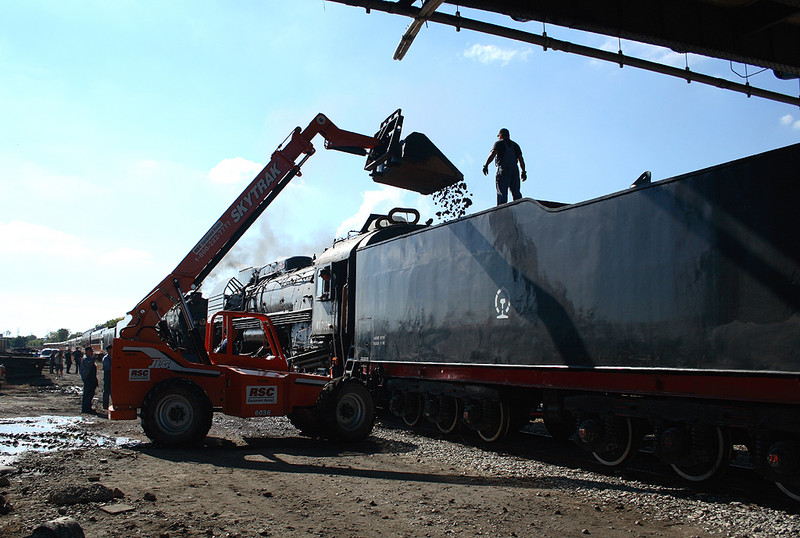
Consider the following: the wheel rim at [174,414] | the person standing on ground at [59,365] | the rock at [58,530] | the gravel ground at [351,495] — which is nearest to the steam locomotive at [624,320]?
the gravel ground at [351,495]

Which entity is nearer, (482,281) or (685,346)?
(685,346)

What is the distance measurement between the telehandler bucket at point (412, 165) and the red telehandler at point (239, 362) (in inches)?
0.6

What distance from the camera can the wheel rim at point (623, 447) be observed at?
645 centimetres

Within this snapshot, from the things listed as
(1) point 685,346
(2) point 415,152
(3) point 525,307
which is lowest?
(1) point 685,346

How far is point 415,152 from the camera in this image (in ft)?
33.1

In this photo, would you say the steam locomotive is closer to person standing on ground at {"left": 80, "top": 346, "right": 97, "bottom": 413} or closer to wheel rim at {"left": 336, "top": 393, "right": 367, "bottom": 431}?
wheel rim at {"left": 336, "top": 393, "right": 367, "bottom": 431}

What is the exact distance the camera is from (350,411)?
28.9 ft

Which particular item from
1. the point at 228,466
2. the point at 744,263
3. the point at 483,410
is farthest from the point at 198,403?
the point at 744,263

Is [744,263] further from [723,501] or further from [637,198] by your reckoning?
[723,501]

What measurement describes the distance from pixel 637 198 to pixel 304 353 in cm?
870

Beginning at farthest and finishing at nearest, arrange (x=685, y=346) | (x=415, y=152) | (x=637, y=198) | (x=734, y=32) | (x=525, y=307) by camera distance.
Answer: (x=415, y=152) → (x=734, y=32) → (x=525, y=307) → (x=637, y=198) → (x=685, y=346)

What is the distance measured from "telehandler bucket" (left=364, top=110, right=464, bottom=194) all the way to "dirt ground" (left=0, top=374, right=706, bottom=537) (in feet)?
14.0

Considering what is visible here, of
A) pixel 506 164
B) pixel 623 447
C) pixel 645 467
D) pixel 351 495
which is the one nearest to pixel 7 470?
pixel 351 495

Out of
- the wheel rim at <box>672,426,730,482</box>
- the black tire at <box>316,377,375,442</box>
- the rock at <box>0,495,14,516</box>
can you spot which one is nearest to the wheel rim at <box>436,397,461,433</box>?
the black tire at <box>316,377,375,442</box>
